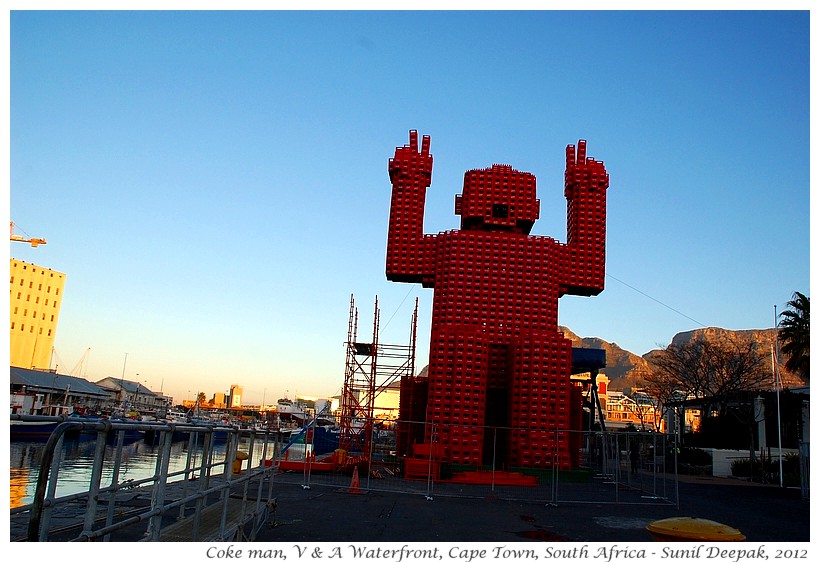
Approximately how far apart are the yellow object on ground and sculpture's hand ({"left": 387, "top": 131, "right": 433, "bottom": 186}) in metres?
25.2

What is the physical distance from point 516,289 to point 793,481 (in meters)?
15.5

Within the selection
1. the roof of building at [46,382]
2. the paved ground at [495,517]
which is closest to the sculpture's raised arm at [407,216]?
the paved ground at [495,517]

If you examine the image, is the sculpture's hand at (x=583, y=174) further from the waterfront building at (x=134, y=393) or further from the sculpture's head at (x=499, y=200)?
the waterfront building at (x=134, y=393)

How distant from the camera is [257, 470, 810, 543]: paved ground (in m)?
13.1

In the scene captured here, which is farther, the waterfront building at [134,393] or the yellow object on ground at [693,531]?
the waterfront building at [134,393]

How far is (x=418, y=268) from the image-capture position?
3250 centimetres

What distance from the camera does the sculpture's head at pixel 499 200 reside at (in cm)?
3281

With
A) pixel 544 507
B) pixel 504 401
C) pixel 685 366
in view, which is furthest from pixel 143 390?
pixel 544 507

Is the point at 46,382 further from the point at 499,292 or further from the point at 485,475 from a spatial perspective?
the point at 485,475

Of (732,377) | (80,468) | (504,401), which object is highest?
(732,377)

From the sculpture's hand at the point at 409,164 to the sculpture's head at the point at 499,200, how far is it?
2023 millimetres

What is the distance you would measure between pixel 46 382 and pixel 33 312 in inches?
1536

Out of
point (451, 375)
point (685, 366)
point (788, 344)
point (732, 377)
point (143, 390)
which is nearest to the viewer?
point (451, 375)
